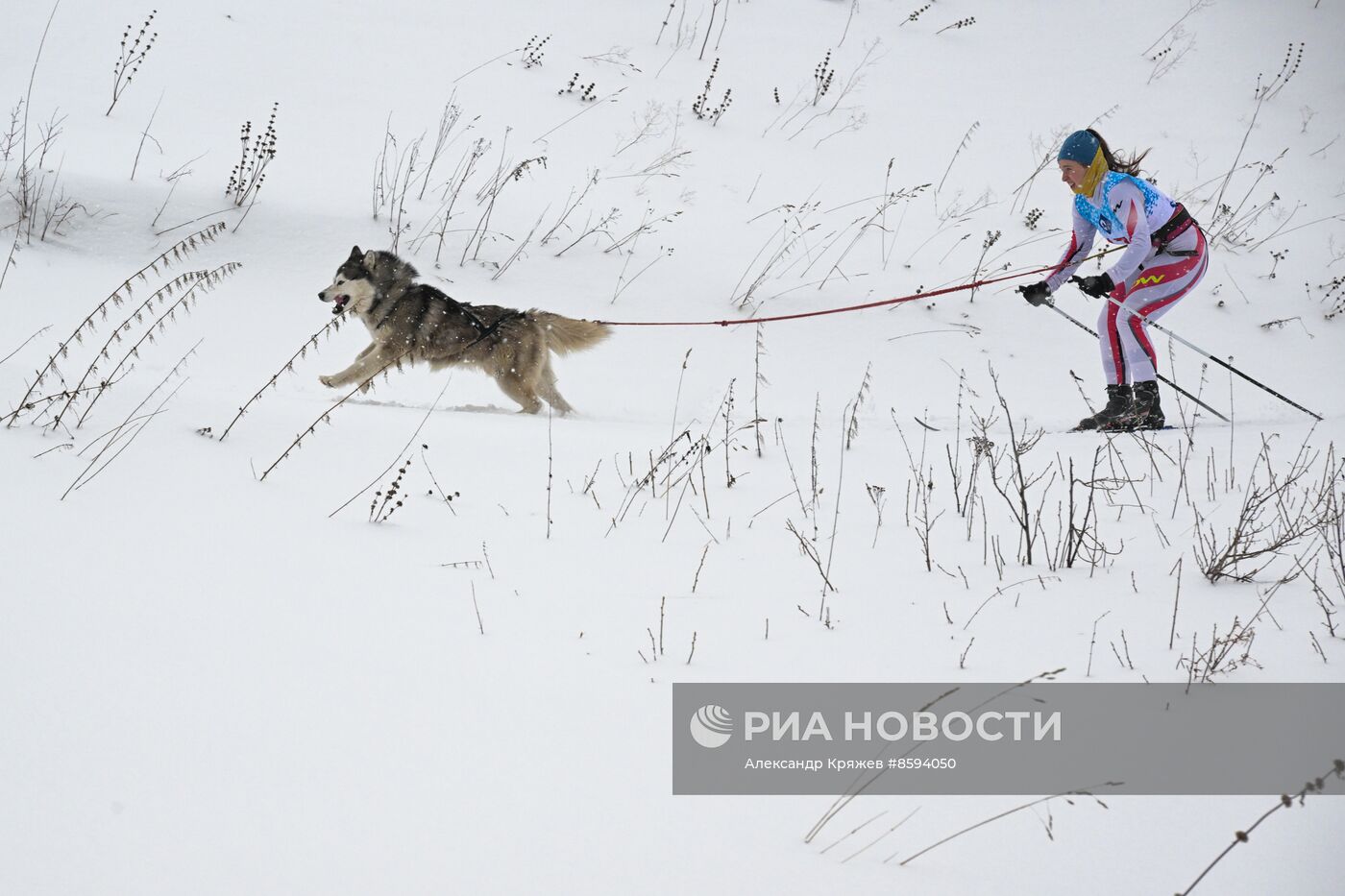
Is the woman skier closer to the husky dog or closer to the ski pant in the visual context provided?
the ski pant

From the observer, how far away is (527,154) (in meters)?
8.03

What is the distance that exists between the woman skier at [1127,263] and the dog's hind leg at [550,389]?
10.0 feet

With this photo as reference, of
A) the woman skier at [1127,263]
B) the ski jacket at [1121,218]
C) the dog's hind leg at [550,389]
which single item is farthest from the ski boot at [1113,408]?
the dog's hind leg at [550,389]

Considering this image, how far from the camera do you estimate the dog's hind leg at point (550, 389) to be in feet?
19.6

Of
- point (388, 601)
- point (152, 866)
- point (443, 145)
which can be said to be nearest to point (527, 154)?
point (443, 145)

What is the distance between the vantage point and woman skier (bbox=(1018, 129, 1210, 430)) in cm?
509

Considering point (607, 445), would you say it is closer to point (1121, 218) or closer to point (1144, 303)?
point (1121, 218)

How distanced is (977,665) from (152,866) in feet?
6.14

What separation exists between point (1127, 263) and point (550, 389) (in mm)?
3761

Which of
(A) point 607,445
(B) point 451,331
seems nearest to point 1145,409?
(A) point 607,445

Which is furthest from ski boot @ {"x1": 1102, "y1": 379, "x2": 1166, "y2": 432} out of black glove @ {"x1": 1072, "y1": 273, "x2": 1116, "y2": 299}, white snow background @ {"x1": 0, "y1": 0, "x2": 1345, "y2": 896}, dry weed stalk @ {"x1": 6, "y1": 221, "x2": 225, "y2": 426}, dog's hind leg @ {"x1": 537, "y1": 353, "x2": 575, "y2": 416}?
dry weed stalk @ {"x1": 6, "y1": 221, "x2": 225, "y2": 426}

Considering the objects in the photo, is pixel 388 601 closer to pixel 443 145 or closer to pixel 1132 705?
pixel 1132 705

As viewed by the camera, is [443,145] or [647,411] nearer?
[647,411]

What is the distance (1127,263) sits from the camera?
526 centimetres
